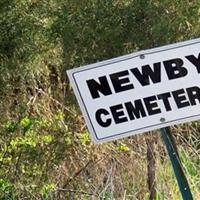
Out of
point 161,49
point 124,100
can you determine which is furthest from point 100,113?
point 161,49

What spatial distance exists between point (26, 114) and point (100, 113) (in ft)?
9.17

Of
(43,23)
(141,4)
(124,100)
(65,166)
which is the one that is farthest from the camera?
(65,166)

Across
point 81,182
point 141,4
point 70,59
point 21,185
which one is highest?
point 141,4

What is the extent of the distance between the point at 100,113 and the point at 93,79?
0.12 meters

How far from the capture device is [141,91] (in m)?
1.99

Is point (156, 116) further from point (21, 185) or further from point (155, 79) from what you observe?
point (21, 185)

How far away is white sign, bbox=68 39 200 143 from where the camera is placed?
1978 millimetres

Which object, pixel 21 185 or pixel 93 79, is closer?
pixel 93 79

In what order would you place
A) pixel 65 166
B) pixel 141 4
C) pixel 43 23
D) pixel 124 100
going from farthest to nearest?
pixel 65 166, pixel 43 23, pixel 141 4, pixel 124 100

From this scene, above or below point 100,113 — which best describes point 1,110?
below

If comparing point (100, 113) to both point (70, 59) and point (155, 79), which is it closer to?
point (155, 79)

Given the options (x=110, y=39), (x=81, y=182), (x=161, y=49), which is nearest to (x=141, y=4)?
(x=110, y=39)

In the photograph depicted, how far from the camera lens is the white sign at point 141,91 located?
1978 mm

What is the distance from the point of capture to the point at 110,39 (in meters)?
3.97
